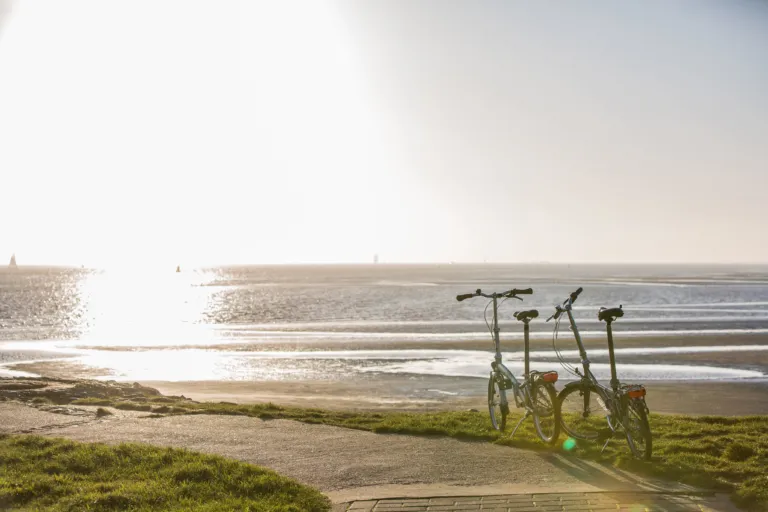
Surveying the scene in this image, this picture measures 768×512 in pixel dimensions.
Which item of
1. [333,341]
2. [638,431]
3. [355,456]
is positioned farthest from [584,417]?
[333,341]

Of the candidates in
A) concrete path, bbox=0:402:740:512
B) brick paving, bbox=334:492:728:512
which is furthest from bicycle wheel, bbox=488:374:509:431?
brick paving, bbox=334:492:728:512

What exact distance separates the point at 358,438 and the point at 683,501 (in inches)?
185

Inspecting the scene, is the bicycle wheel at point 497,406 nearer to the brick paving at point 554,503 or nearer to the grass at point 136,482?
the brick paving at point 554,503

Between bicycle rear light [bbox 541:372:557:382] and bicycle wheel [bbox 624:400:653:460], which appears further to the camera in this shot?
bicycle rear light [bbox 541:372:557:382]

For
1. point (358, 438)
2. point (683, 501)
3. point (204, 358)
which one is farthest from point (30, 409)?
point (204, 358)

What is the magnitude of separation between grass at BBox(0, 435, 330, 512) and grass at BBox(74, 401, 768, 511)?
11.5ft

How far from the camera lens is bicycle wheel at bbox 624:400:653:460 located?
28.1 ft

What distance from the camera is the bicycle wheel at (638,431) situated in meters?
8.58

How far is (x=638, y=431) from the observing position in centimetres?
872

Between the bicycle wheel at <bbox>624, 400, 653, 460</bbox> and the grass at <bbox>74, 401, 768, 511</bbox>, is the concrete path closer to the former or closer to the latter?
the grass at <bbox>74, 401, 768, 511</bbox>

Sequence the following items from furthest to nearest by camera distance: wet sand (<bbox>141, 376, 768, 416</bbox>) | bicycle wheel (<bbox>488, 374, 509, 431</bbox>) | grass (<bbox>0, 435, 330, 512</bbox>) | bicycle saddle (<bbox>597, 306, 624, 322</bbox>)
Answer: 1. wet sand (<bbox>141, 376, 768, 416</bbox>)
2. bicycle wheel (<bbox>488, 374, 509, 431</bbox>)
3. bicycle saddle (<bbox>597, 306, 624, 322</bbox>)
4. grass (<bbox>0, 435, 330, 512</bbox>)

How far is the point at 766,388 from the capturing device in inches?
829

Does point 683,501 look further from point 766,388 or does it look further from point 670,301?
point 670,301

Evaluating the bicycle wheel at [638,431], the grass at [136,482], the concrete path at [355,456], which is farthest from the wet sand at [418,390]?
the grass at [136,482]
